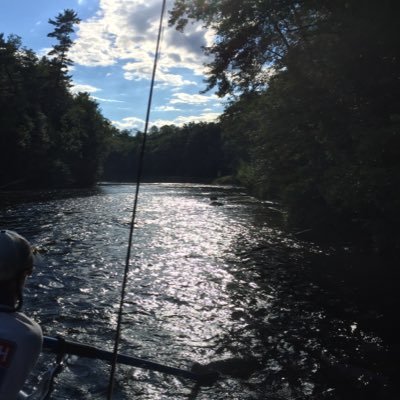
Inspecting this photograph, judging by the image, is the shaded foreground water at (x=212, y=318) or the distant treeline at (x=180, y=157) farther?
the distant treeline at (x=180, y=157)

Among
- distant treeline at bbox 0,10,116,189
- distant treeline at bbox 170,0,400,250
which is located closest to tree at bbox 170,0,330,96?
distant treeline at bbox 170,0,400,250

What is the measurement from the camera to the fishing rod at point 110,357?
4.62 metres

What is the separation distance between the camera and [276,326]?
8.67 m

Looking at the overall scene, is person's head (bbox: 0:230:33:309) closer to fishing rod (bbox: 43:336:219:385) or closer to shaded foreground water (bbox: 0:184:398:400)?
fishing rod (bbox: 43:336:219:385)

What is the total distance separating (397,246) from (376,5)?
667 centimetres

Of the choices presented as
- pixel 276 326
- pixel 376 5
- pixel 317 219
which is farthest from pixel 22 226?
pixel 376 5

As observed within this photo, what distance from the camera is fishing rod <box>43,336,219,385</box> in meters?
4.62

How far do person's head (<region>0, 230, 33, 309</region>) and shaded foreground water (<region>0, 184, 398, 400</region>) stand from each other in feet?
13.1

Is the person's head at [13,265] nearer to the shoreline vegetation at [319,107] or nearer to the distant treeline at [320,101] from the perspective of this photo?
the shoreline vegetation at [319,107]

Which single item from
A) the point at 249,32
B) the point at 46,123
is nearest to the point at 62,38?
the point at 46,123

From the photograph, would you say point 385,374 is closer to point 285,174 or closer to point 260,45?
point 285,174

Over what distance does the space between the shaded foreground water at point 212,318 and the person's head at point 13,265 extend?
13.1 ft

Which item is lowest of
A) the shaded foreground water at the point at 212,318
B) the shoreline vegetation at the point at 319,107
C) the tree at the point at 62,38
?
the shaded foreground water at the point at 212,318

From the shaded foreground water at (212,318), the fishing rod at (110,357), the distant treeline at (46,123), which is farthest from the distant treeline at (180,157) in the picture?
the fishing rod at (110,357)
